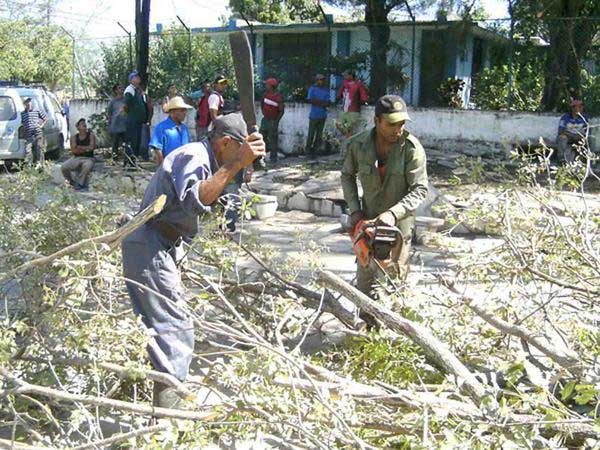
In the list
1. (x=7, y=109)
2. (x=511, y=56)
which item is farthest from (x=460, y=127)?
(x=7, y=109)

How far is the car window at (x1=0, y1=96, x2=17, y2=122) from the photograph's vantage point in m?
16.8

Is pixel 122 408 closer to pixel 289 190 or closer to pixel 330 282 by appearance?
pixel 330 282

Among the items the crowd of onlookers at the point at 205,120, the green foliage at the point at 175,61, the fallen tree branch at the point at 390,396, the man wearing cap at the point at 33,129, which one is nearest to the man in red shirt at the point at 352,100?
the crowd of onlookers at the point at 205,120

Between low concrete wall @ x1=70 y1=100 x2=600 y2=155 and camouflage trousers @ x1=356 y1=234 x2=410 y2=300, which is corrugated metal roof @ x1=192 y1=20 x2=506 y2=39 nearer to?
low concrete wall @ x1=70 y1=100 x2=600 y2=155

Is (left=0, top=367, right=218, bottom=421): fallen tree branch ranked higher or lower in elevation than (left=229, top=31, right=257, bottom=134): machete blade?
lower

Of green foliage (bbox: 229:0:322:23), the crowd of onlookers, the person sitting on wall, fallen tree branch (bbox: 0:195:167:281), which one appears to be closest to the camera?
fallen tree branch (bbox: 0:195:167:281)

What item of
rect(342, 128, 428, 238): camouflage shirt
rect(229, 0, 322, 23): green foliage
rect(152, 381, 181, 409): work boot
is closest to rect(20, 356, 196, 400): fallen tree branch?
rect(152, 381, 181, 409): work boot

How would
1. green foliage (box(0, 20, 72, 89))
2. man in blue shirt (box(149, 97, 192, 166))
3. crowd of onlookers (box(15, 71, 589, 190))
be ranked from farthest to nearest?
green foliage (box(0, 20, 72, 89)) → crowd of onlookers (box(15, 71, 589, 190)) → man in blue shirt (box(149, 97, 192, 166))

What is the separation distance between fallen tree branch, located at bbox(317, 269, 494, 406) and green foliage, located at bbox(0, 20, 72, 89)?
101ft

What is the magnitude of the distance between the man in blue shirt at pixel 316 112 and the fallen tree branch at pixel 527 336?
11799mm

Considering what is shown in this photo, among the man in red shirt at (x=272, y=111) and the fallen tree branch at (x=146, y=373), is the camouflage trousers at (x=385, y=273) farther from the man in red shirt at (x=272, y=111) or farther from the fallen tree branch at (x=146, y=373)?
the man in red shirt at (x=272, y=111)

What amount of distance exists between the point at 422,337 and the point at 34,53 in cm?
3820

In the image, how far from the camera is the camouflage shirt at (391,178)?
17.1ft

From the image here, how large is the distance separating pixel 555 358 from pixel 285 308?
1.46 meters
